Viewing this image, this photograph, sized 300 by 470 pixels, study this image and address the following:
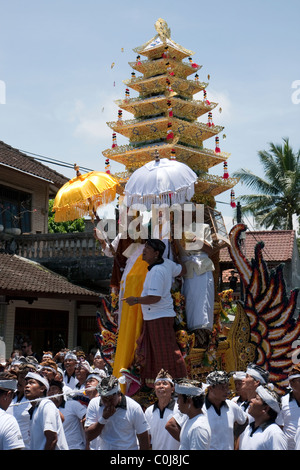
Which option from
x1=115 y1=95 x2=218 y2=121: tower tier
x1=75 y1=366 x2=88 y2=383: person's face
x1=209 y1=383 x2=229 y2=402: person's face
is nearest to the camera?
x1=209 y1=383 x2=229 y2=402: person's face

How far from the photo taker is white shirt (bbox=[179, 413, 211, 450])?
4066 millimetres

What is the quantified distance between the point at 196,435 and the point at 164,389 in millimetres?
1183

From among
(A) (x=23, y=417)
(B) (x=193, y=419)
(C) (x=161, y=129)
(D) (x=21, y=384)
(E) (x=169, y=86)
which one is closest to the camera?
(B) (x=193, y=419)

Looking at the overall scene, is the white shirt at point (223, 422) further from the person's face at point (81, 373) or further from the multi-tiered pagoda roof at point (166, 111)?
the multi-tiered pagoda roof at point (166, 111)

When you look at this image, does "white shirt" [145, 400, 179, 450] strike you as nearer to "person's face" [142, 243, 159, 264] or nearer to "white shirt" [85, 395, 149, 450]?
"white shirt" [85, 395, 149, 450]

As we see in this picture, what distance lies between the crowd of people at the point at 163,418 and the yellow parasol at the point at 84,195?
2.71 m

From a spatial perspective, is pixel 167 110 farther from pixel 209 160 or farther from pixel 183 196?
pixel 183 196

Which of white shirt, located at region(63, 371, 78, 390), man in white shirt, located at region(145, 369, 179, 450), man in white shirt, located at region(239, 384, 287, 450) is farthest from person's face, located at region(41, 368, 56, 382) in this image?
man in white shirt, located at region(239, 384, 287, 450)

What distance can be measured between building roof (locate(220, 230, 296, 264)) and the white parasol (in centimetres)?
1777

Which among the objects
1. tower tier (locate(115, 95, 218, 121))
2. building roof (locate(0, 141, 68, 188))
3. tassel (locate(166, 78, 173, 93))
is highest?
tassel (locate(166, 78, 173, 93))

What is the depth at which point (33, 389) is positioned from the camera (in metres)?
5.04

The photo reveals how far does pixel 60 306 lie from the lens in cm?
1833

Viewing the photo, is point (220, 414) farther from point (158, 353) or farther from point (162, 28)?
point (162, 28)

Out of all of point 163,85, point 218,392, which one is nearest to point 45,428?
point 218,392
